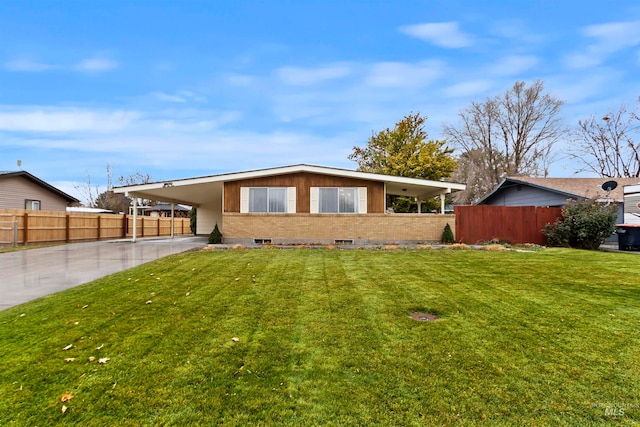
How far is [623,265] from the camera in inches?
315

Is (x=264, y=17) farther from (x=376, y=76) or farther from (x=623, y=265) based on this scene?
(x=623, y=265)

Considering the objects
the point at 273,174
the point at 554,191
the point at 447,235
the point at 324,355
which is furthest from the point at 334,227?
the point at 554,191

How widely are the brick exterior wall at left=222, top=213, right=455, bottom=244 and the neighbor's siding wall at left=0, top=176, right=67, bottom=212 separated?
15.0 metres

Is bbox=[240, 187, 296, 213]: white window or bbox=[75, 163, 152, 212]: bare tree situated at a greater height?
bbox=[75, 163, 152, 212]: bare tree

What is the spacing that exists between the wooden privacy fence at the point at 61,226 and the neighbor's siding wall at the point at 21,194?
5097 mm

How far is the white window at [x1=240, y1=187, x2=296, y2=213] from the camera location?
1495 centimetres

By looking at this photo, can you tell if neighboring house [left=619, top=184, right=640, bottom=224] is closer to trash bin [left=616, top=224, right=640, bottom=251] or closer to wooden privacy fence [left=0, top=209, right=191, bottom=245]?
trash bin [left=616, top=224, right=640, bottom=251]

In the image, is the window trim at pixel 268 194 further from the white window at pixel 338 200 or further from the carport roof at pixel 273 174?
the white window at pixel 338 200

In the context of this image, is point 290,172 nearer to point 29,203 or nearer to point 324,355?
point 324,355

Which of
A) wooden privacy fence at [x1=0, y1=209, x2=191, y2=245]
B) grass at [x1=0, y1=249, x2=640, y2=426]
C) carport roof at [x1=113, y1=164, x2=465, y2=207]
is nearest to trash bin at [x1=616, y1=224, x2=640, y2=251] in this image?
carport roof at [x1=113, y1=164, x2=465, y2=207]

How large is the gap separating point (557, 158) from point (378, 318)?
34.5 metres

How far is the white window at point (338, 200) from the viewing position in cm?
1495

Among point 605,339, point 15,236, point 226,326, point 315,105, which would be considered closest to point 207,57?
point 315,105

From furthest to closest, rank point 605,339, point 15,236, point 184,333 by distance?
point 15,236
point 184,333
point 605,339
